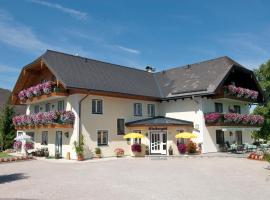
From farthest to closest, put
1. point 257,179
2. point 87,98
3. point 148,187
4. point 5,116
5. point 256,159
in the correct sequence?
point 5,116 < point 87,98 < point 256,159 < point 257,179 < point 148,187

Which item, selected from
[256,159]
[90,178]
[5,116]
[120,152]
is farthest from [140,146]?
[5,116]

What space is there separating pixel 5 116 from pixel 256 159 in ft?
92.0

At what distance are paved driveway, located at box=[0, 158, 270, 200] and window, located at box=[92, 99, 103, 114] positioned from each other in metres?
9.26

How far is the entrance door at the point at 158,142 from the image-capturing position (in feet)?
94.7

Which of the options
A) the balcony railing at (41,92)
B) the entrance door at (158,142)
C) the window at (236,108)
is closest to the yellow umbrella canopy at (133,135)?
the entrance door at (158,142)

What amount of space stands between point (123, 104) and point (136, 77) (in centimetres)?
558

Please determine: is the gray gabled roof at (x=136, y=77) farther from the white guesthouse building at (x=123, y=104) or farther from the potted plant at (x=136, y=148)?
the potted plant at (x=136, y=148)

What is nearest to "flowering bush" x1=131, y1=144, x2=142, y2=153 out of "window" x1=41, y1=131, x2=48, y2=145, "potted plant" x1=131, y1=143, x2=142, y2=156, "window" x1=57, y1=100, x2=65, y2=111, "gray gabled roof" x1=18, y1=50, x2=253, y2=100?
"potted plant" x1=131, y1=143, x2=142, y2=156

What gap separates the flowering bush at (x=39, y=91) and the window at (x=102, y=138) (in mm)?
5426

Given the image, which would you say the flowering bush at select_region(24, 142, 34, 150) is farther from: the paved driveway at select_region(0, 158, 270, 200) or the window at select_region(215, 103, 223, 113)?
the window at select_region(215, 103, 223, 113)

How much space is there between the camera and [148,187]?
1307 cm

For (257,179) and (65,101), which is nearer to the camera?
(257,179)

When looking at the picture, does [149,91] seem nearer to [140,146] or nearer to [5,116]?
[140,146]

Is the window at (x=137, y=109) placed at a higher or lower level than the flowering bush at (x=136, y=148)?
higher
